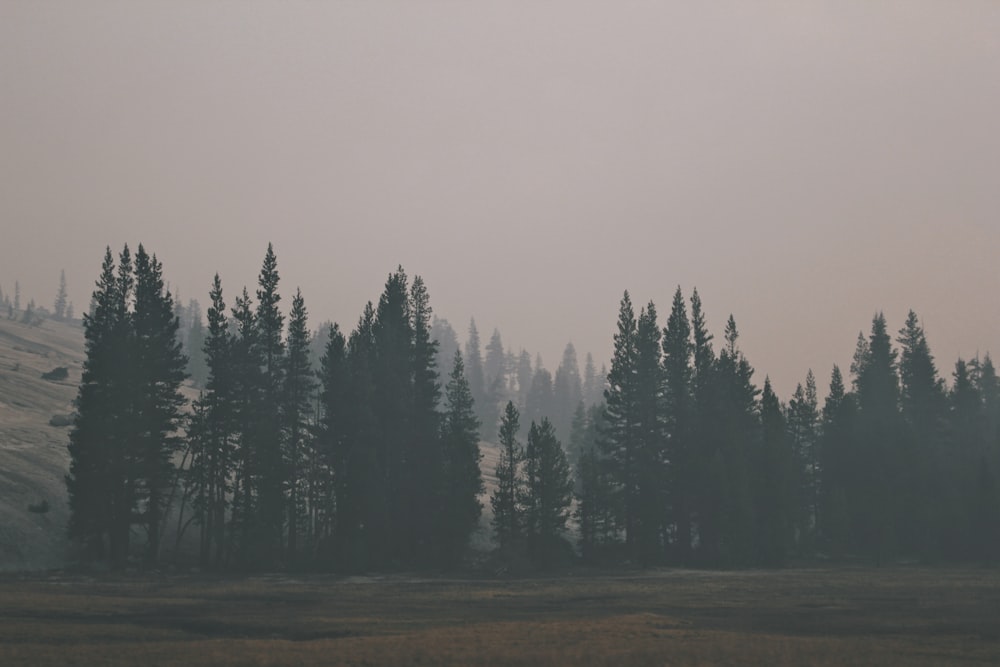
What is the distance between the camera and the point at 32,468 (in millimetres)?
81062

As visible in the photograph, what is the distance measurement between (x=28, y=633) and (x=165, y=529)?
2061 inches

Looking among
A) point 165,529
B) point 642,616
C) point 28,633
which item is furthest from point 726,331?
point 28,633

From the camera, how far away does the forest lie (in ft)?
234

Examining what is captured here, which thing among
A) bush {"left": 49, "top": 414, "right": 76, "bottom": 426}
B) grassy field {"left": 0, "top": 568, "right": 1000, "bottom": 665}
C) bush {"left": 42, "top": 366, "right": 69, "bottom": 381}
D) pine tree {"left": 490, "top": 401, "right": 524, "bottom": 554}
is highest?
bush {"left": 42, "top": 366, "right": 69, "bottom": 381}

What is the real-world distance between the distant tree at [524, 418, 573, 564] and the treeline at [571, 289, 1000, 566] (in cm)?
391

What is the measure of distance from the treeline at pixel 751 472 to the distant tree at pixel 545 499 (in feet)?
12.8

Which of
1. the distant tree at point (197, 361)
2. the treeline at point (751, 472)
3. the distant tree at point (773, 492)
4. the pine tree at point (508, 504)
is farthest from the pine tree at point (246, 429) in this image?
the distant tree at point (197, 361)

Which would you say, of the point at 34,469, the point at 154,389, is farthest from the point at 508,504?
the point at 34,469

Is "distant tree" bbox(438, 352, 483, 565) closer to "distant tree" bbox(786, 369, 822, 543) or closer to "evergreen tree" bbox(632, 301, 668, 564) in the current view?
"evergreen tree" bbox(632, 301, 668, 564)

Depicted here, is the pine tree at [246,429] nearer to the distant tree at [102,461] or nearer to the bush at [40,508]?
the distant tree at [102,461]

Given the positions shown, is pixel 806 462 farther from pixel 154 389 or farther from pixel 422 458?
pixel 154 389

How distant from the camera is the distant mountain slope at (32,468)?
6719 cm

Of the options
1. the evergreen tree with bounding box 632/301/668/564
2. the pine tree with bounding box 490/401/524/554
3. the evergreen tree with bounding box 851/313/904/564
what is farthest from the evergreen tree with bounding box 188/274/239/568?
the evergreen tree with bounding box 851/313/904/564

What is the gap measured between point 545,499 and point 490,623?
44996mm
